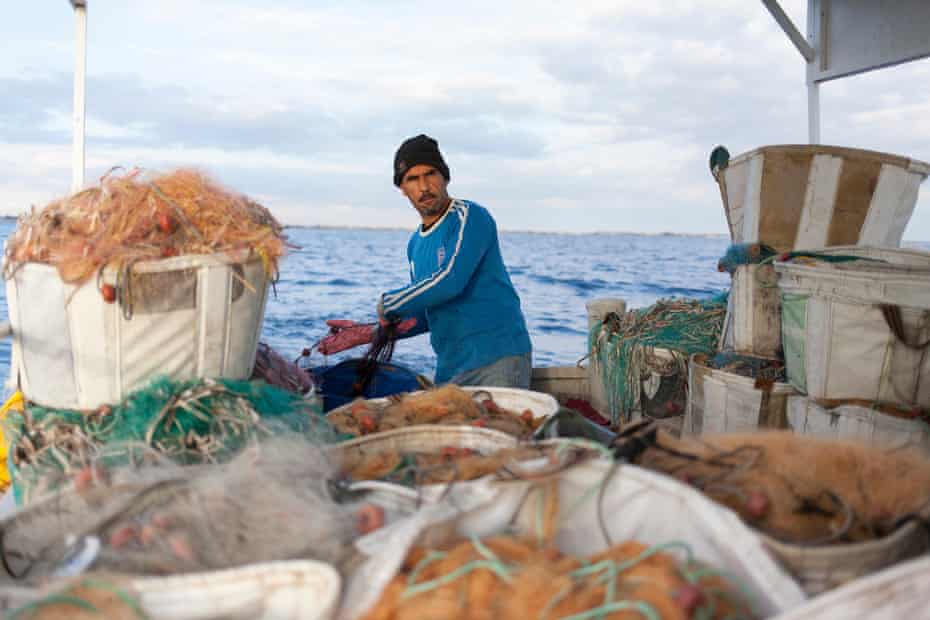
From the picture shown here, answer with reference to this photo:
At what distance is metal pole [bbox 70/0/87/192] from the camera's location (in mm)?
3486

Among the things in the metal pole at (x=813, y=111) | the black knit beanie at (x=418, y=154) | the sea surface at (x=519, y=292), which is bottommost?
the sea surface at (x=519, y=292)

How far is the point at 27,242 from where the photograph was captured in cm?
236

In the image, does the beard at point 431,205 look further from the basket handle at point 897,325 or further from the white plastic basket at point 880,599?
the white plastic basket at point 880,599

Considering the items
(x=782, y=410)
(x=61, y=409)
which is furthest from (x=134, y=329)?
(x=782, y=410)

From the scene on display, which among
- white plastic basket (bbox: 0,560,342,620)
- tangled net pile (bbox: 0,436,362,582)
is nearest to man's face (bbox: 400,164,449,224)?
tangled net pile (bbox: 0,436,362,582)

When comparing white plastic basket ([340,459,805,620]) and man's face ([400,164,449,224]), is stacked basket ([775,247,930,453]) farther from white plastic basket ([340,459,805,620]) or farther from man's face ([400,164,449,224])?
white plastic basket ([340,459,805,620])

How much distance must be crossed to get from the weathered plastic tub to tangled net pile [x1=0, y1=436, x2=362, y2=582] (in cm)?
345

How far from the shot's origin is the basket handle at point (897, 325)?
3346 millimetres

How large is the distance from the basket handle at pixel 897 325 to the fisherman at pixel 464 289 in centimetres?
187

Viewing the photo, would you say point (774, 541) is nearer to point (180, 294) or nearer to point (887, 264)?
point (180, 294)

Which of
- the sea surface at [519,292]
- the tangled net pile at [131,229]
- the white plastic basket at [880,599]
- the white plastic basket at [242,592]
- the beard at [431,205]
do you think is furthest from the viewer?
the sea surface at [519,292]

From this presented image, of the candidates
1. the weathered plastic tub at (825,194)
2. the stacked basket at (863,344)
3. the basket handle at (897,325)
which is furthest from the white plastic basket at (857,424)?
the weathered plastic tub at (825,194)

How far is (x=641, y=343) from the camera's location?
18.1 ft

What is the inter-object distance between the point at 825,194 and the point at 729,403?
1292 millimetres
